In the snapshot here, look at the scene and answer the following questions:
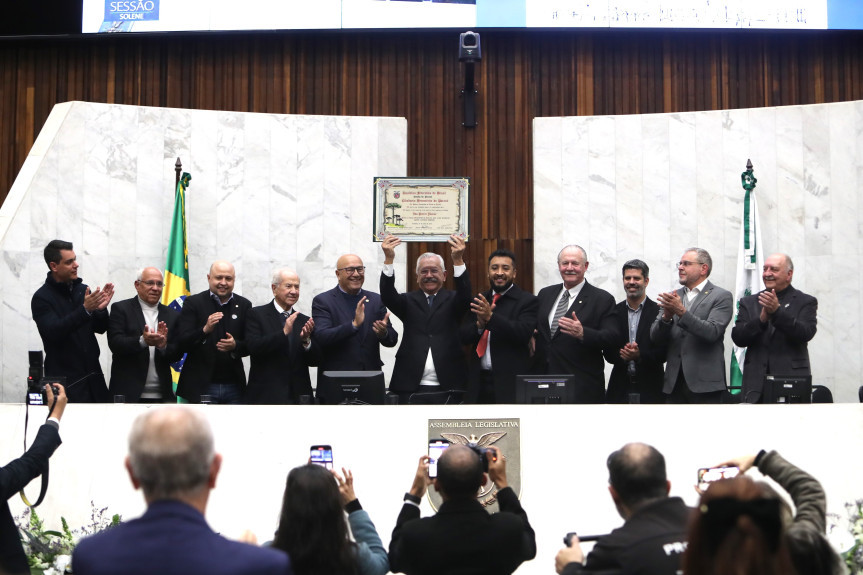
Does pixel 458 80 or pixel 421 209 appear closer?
pixel 421 209

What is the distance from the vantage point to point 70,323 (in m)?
5.64

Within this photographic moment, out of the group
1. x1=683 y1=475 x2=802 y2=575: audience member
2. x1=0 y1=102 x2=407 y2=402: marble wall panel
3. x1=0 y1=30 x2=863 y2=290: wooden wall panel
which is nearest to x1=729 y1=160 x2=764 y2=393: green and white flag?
x1=0 y1=30 x2=863 y2=290: wooden wall panel

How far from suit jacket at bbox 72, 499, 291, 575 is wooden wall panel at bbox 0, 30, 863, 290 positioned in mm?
6706

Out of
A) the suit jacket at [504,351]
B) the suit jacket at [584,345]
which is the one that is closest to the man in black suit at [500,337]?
the suit jacket at [504,351]

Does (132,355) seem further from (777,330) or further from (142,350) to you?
(777,330)

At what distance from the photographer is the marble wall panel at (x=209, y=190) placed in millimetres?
7742

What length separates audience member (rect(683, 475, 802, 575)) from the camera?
1822 mm

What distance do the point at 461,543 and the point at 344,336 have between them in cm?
311

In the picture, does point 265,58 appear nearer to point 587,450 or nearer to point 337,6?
point 337,6

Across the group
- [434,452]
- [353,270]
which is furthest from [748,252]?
[434,452]

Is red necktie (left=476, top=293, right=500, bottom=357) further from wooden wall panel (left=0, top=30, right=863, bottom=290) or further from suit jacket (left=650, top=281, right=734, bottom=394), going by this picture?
wooden wall panel (left=0, top=30, right=863, bottom=290)

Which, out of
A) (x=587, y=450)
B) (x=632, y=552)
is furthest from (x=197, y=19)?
(x=632, y=552)

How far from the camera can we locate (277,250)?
8.07m

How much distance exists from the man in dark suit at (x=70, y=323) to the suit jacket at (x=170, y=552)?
4.01m
